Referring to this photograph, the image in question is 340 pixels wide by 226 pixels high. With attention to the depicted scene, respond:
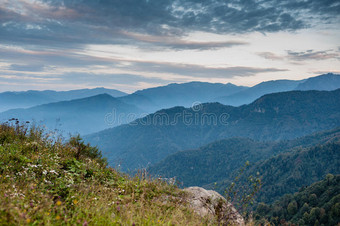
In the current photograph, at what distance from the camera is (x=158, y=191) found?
6141 millimetres

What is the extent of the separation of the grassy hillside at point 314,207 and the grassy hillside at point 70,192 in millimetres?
53991

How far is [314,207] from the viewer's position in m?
61.0

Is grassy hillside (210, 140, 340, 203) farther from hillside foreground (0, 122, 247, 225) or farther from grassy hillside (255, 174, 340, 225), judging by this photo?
hillside foreground (0, 122, 247, 225)

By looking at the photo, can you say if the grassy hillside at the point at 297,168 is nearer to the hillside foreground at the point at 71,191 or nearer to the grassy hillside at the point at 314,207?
the grassy hillside at the point at 314,207

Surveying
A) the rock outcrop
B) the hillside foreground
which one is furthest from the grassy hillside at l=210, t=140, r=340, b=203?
the hillside foreground

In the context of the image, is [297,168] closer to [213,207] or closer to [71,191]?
[213,207]

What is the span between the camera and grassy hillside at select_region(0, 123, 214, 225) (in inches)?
137

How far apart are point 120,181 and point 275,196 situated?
159278 millimetres

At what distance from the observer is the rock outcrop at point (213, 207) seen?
535cm

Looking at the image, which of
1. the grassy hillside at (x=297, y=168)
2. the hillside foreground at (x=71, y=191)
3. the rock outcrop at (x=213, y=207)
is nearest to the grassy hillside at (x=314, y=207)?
the rock outcrop at (x=213, y=207)

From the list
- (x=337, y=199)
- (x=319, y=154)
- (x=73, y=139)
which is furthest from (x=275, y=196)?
(x=73, y=139)

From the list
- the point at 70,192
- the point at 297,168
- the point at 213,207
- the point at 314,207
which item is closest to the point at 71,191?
the point at 70,192

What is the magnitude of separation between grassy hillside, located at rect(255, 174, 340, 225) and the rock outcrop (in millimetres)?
52833

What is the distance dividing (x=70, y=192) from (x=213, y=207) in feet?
11.6
